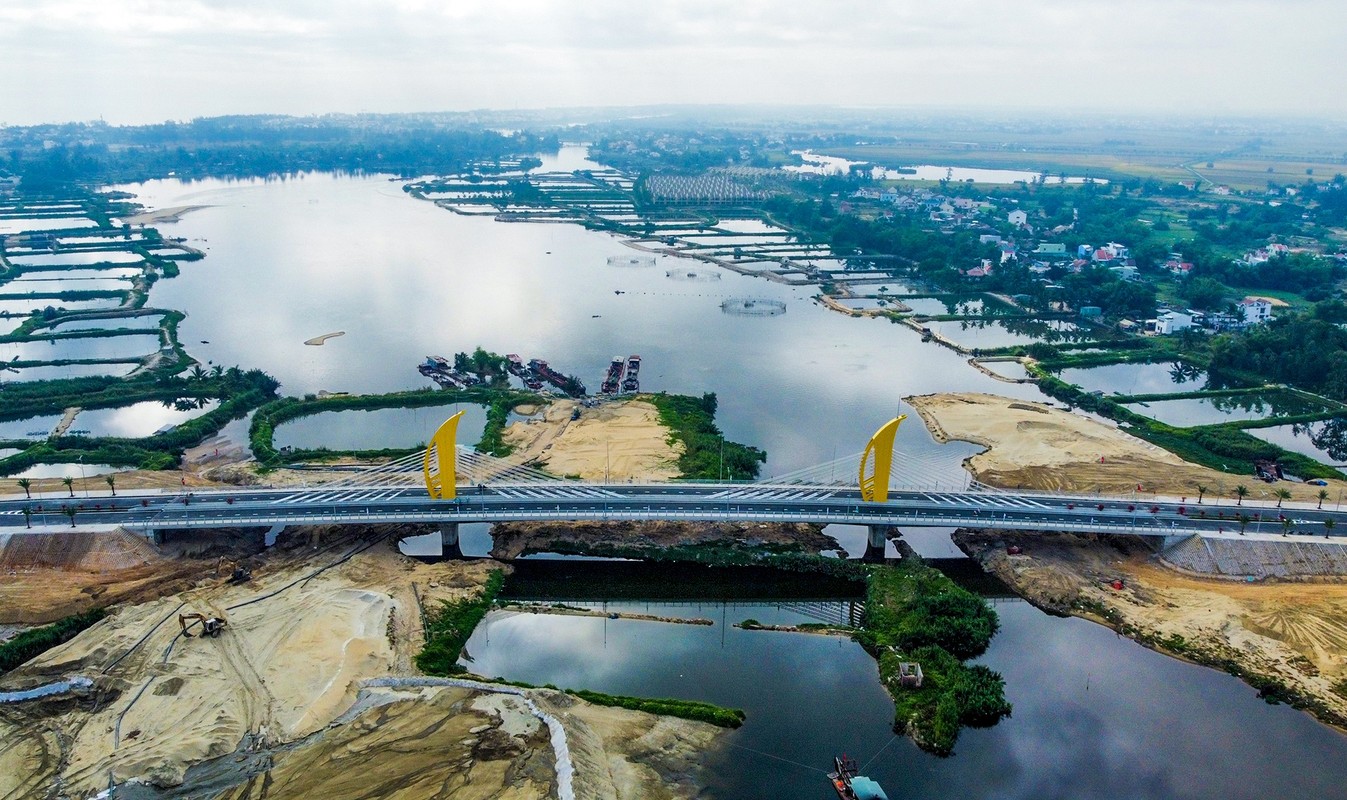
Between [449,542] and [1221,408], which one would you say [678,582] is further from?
[1221,408]

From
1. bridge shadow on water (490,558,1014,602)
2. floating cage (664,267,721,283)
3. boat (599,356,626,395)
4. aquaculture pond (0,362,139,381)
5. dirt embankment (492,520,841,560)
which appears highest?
floating cage (664,267,721,283)

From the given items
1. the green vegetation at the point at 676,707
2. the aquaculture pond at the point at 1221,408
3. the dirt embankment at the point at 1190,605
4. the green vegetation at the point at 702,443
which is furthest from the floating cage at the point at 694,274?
the green vegetation at the point at 676,707

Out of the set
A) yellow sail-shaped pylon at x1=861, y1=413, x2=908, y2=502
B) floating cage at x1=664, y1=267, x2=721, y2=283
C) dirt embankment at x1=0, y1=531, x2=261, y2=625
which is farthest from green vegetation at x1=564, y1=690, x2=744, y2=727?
floating cage at x1=664, y1=267, x2=721, y2=283

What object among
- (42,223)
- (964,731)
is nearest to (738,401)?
(964,731)

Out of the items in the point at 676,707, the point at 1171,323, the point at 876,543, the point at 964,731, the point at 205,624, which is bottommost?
the point at 964,731

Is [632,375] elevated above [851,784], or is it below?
above

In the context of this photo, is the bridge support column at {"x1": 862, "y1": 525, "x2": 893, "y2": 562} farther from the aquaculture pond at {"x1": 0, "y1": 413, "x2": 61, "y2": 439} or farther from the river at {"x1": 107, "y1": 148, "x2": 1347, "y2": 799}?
the aquaculture pond at {"x1": 0, "y1": 413, "x2": 61, "y2": 439}
